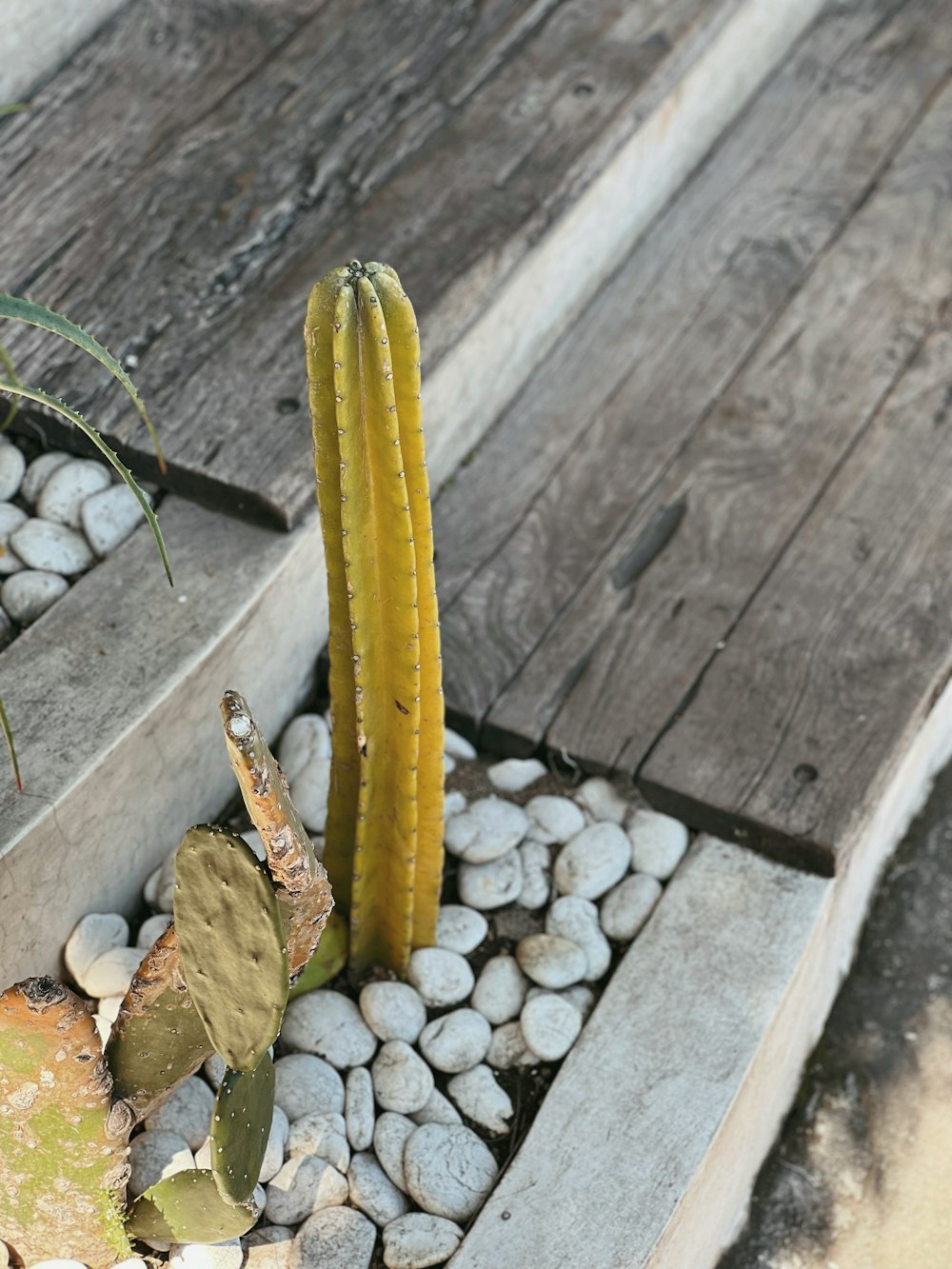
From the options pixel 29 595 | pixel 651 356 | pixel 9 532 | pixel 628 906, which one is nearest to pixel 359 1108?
pixel 628 906

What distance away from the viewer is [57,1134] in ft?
4.20

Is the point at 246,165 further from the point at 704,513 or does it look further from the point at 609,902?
the point at 609,902

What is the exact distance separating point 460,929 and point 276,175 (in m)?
1.23

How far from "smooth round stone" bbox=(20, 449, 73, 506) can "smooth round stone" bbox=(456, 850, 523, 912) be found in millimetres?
731

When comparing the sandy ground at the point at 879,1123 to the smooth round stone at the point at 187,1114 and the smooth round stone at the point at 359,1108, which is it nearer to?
the smooth round stone at the point at 359,1108

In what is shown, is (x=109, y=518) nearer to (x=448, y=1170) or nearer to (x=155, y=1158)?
(x=155, y=1158)

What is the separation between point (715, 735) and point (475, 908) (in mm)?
381

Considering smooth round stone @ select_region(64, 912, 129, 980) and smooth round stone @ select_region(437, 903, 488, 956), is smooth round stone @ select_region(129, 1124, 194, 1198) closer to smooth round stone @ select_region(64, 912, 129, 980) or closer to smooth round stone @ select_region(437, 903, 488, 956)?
smooth round stone @ select_region(64, 912, 129, 980)

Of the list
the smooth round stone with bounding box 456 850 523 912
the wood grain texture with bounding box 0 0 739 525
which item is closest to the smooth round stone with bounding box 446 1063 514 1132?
the smooth round stone with bounding box 456 850 523 912

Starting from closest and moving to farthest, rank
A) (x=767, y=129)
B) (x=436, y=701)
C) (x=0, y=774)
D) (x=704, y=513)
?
(x=436, y=701), (x=0, y=774), (x=704, y=513), (x=767, y=129)

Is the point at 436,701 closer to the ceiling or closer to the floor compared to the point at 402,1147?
closer to the ceiling

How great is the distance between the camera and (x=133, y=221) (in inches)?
86.0

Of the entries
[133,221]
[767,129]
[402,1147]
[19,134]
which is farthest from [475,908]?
[767,129]

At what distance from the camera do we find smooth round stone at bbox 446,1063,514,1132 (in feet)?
5.11
